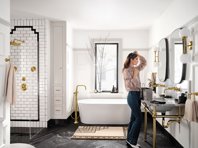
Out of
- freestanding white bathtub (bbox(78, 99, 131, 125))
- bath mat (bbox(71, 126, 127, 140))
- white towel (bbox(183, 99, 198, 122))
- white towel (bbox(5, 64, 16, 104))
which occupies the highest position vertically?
white towel (bbox(5, 64, 16, 104))

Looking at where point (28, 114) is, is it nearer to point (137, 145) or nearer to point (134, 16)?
point (137, 145)

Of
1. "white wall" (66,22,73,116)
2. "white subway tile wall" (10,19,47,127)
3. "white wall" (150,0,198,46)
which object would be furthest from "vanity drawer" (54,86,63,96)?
"white wall" (150,0,198,46)

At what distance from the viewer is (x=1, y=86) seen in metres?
3.03

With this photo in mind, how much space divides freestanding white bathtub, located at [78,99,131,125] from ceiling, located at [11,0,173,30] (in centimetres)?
203

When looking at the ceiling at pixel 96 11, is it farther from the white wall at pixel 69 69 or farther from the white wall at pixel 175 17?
the white wall at pixel 69 69

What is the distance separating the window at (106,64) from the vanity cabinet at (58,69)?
135 cm

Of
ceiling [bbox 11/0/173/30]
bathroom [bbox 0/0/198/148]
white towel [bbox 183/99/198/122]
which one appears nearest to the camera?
white towel [bbox 183/99/198/122]

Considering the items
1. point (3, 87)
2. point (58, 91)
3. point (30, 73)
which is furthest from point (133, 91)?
point (30, 73)

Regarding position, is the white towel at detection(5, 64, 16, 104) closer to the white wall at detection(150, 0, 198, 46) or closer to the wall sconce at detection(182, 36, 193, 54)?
the wall sconce at detection(182, 36, 193, 54)

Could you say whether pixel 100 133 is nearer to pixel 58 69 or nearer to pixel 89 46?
pixel 58 69

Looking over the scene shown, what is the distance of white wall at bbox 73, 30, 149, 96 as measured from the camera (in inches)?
252

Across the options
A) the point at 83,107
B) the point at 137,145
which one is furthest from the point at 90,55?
the point at 137,145

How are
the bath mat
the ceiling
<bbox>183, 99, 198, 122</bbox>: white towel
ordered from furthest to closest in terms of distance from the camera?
the bath mat
the ceiling
<bbox>183, 99, 198, 122</bbox>: white towel

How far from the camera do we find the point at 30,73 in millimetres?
5121
